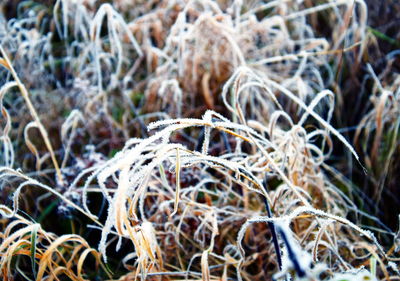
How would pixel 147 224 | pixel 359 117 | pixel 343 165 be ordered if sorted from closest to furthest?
pixel 147 224 < pixel 343 165 < pixel 359 117

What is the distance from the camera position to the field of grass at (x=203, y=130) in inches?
34.5

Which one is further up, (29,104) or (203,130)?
(29,104)

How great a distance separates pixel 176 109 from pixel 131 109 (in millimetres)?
185

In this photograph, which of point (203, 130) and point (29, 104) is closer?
point (29, 104)

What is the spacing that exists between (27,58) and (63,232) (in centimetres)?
65

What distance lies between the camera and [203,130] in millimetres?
1032

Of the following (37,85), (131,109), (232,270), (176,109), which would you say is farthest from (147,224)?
(37,85)

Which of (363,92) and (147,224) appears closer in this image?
(147,224)

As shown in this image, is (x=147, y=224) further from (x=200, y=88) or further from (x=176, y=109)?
(x=200, y=88)

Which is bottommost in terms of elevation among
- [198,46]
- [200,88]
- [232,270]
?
[232,270]

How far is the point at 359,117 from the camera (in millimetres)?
1289

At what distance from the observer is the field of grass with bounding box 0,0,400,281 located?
88cm

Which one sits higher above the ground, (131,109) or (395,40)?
(395,40)

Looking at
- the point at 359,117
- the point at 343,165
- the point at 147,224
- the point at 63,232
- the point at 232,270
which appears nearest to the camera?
the point at 147,224
